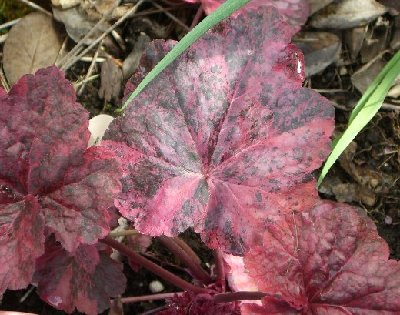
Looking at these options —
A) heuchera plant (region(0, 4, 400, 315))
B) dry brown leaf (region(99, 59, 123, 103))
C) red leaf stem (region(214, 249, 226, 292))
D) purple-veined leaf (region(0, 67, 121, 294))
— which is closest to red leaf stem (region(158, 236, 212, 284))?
red leaf stem (region(214, 249, 226, 292))

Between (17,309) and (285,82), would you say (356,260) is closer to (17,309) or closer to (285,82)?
(285,82)

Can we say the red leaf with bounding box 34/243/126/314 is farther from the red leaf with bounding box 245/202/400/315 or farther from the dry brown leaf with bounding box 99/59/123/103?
the dry brown leaf with bounding box 99/59/123/103

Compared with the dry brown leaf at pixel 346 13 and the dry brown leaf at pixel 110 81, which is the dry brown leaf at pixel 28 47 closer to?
the dry brown leaf at pixel 110 81

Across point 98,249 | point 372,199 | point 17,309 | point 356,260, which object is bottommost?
point 17,309

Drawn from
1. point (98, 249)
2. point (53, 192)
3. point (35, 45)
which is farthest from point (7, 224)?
point (35, 45)

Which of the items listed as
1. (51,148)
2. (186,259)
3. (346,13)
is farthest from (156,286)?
(346,13)

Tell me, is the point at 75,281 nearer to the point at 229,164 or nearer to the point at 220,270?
the point at 220,270
